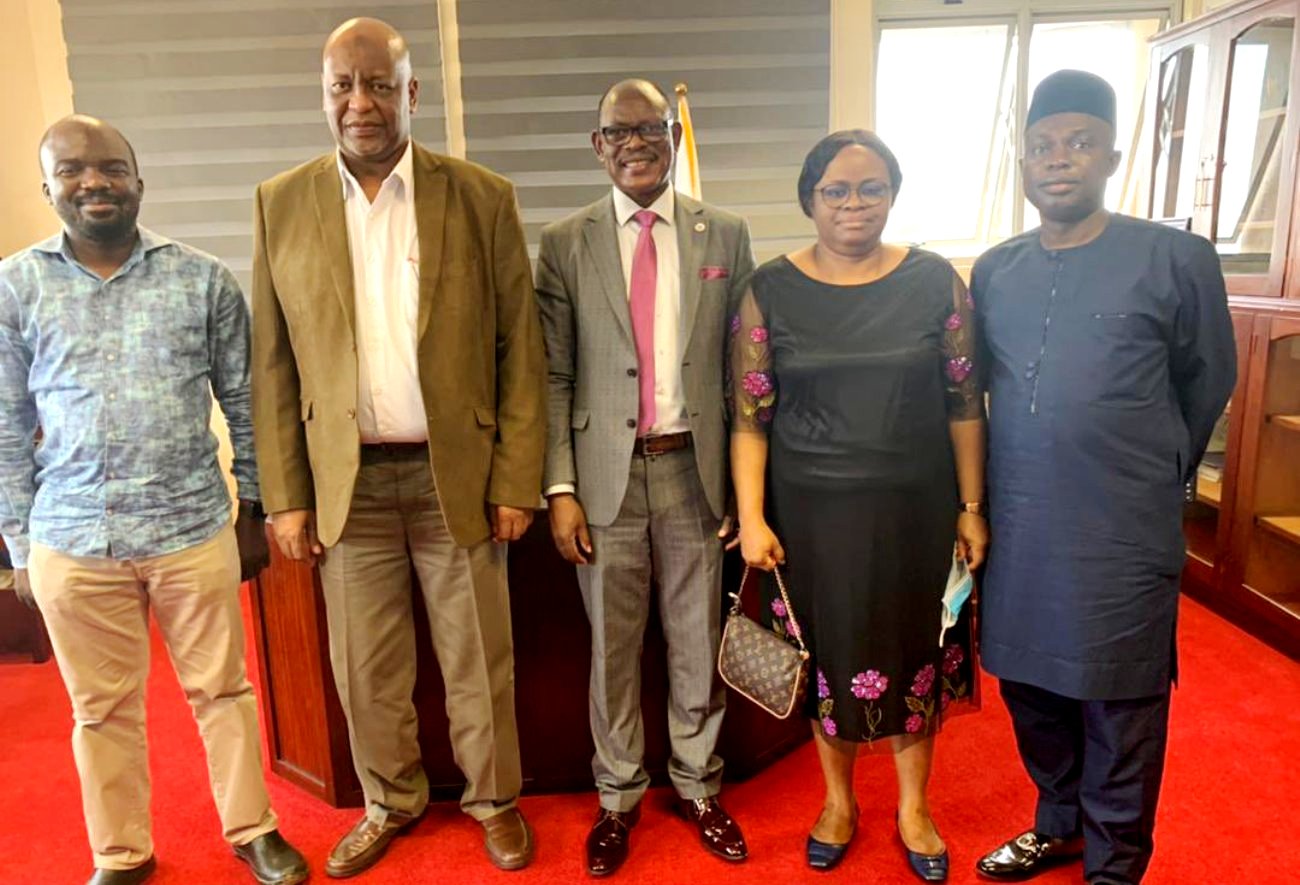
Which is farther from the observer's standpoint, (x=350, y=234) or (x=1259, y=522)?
(x=1259, y=522)

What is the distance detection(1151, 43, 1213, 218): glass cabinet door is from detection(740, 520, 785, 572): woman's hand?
2637 millimetres

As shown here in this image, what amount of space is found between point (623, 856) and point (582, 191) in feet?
10.0

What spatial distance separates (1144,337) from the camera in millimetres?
1595

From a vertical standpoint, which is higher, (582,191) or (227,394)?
(582,191)

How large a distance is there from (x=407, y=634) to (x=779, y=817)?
3.19ft

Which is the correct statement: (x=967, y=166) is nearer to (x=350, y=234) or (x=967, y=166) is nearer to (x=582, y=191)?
(x=582, y=191)

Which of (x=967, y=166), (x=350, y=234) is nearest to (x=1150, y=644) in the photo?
(x=350, y=234)

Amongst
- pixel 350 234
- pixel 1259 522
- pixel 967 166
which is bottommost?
pixel 1259 522

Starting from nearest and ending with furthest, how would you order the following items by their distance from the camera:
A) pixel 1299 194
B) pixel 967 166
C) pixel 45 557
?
pixel 45 557
pixel 1299 194
pixel 967 166

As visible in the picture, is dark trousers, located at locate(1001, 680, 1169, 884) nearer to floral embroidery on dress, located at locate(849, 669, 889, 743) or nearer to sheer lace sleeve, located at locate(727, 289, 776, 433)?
floral embroidery on dress, located at locate(849, 669, 889, 743)

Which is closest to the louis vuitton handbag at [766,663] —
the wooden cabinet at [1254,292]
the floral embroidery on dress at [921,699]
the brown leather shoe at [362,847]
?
the floral embroidery on dress at [921,699]

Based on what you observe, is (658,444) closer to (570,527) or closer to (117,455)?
(570,527)

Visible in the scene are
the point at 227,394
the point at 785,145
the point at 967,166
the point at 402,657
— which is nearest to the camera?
the point at 227,394

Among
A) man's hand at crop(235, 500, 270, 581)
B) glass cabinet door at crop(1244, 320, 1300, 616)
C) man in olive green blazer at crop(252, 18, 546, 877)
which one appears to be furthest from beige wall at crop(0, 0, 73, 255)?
glass cabinet door at crop(1244, 320, 1300, 616)
